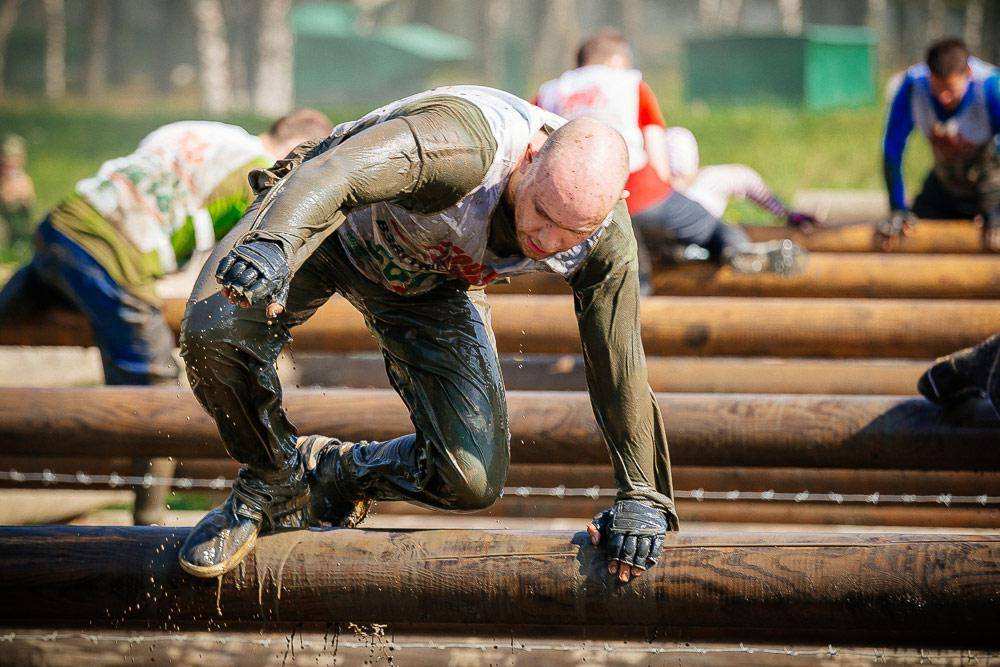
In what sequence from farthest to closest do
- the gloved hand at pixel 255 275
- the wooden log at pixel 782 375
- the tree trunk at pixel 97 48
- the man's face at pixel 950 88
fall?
the tree trunk at pixel 97 48 → the man's face at pixel 950 88 → the wooden log at pixel 782 375 → the gloved hand at pixel 255 275

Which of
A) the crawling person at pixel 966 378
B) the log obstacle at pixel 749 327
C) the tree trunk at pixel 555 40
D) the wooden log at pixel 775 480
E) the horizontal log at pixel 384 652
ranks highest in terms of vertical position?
the crawling person at pixel 966 378

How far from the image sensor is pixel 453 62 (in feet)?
112

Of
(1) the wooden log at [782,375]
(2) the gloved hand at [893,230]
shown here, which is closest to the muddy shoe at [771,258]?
(1) the wooden log at [782,375]

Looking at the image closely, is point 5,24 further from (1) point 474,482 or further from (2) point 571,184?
(2) point 571,184

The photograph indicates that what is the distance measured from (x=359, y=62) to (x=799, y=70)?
13.5 meters

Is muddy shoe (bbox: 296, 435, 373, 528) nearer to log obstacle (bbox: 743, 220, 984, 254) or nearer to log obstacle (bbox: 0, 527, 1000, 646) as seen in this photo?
log obstacle (bbox: 0, 527, 1000, 646)

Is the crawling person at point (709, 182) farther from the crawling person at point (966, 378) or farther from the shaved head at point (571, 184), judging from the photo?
the shaved head at point (571, 184)

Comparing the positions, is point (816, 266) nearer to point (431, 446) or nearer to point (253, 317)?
point (431, 446)

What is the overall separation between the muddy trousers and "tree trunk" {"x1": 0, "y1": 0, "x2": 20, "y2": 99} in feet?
99.7

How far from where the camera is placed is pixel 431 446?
3117 mm

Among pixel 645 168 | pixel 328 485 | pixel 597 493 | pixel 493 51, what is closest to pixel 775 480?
pixel 597 493

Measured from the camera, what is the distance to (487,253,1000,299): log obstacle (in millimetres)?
5992

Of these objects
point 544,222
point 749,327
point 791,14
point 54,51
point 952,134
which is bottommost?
point 54,51

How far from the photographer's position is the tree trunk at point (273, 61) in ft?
92.3
